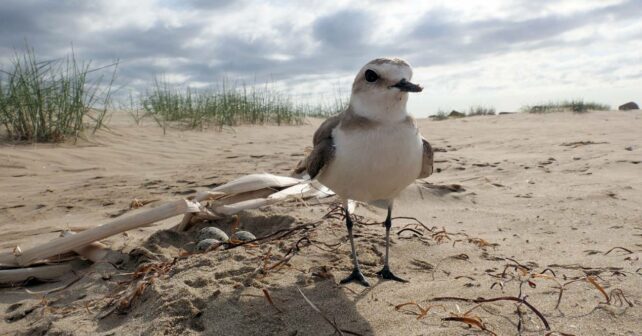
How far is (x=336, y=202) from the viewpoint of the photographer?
16.2ft

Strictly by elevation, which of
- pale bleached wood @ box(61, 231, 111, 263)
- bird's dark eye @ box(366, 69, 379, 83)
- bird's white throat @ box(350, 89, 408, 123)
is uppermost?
bird's dark eye @ box(366, 69, 379, 83)

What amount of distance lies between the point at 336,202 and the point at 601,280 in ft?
7.96

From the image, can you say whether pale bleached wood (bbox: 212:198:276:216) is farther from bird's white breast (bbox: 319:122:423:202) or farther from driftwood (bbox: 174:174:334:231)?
bird's white breast (bbox: 319:122:423:202)

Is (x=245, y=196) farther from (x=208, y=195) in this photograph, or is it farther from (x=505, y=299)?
(x=505, y=299)

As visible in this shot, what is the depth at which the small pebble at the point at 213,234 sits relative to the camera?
160 inches

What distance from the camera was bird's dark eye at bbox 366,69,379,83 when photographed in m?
3.32

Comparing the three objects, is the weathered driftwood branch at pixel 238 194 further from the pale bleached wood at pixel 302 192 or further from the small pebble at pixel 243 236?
the small pebble at pixel 243 236

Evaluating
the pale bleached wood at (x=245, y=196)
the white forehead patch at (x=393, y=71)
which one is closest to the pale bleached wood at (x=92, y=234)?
the pale bleached wood at (x=245, y=196)

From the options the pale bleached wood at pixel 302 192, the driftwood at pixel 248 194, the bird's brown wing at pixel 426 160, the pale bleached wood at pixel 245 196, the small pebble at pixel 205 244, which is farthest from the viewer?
the pale bleached wood at pixel 302 192

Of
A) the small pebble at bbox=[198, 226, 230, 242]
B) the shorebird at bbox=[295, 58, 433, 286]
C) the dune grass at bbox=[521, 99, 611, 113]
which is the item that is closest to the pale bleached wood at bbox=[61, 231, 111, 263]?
the small pebble at bbox=[198, 226, 230, 242]

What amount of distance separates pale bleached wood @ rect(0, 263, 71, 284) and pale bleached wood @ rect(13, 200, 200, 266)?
64 mm

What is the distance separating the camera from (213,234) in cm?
409

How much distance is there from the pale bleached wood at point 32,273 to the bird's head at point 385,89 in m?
2.38

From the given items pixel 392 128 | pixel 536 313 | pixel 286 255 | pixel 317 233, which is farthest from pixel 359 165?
pixel 536 313
